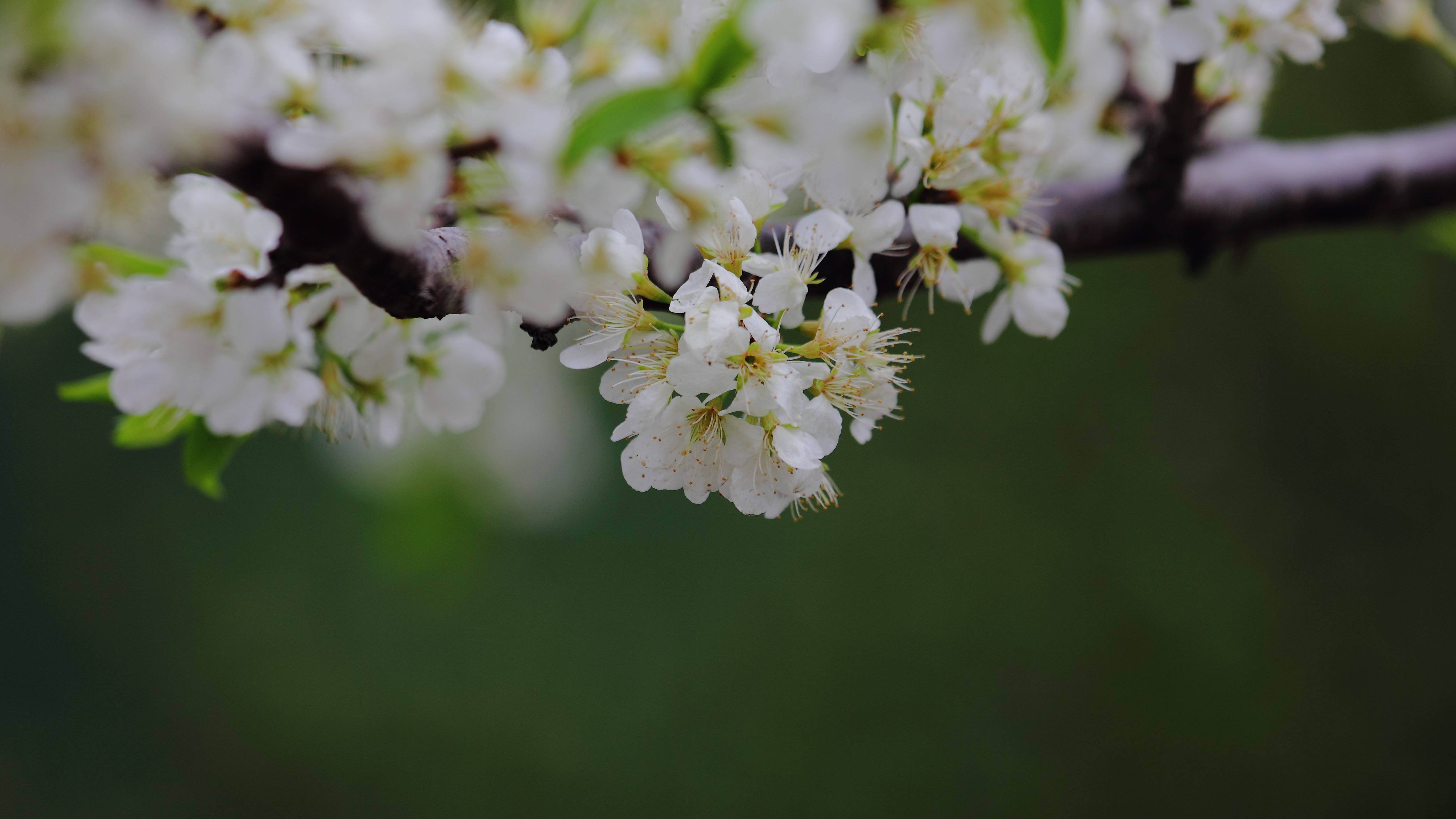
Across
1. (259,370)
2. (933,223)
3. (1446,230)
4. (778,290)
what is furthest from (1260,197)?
(259,370)

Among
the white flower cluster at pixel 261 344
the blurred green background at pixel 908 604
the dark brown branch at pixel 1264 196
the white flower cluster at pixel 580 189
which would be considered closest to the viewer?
the white flower cluster at pixel 580 189

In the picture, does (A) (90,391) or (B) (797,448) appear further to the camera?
(A) (90,391)

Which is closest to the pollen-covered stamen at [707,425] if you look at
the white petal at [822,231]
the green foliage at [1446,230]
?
the white petal at [822,231]

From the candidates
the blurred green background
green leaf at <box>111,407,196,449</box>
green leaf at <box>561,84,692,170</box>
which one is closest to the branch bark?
green leaf at <box>561,84,692,170</box>

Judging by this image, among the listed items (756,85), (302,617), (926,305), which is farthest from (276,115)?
(302,617)

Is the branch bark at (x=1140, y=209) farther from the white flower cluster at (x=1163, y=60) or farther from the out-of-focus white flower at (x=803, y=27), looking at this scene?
the out-of-focus white flower at (x=803, y=27)

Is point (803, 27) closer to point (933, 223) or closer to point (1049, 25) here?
point (1049, 25)
